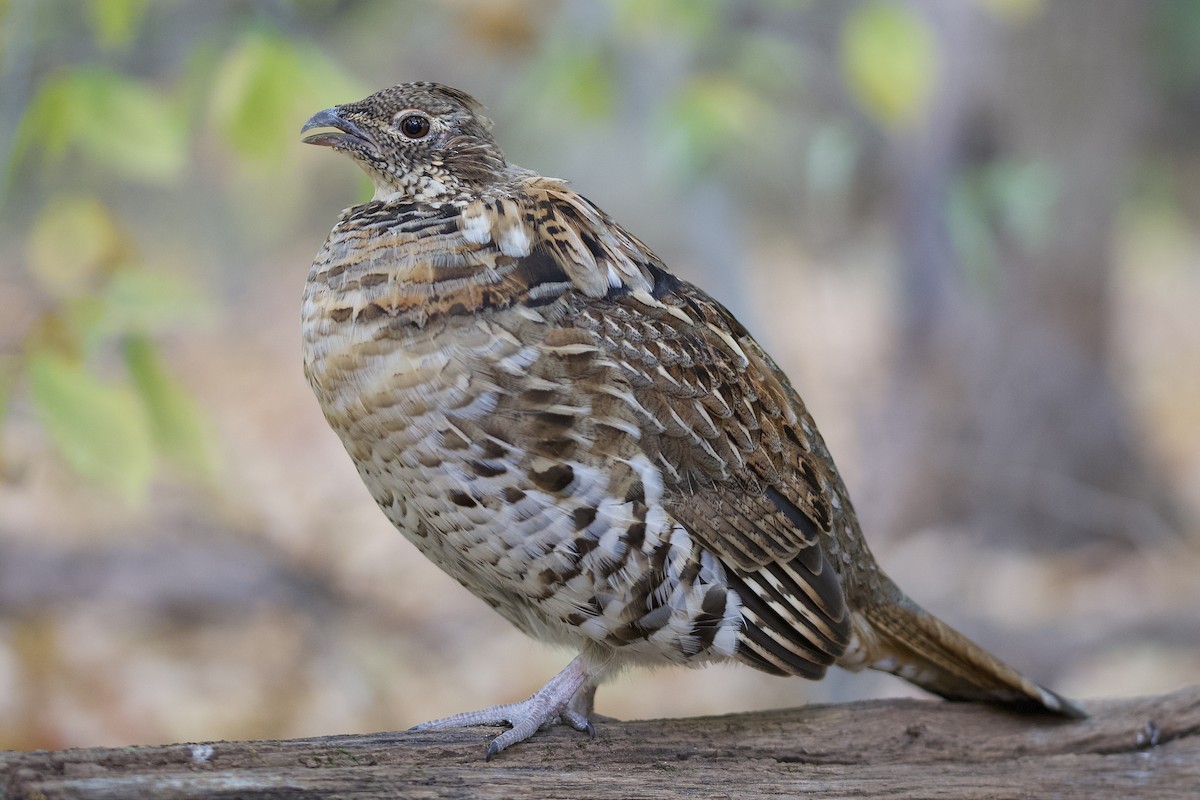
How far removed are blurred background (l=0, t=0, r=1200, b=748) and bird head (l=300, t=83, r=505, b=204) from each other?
296 mm

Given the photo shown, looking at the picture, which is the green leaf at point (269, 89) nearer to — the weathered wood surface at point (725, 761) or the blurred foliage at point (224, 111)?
the blurred foliage at point (224, 111)

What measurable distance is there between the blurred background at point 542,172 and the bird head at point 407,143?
0.30 meters

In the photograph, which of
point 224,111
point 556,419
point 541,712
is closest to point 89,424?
point 224,111

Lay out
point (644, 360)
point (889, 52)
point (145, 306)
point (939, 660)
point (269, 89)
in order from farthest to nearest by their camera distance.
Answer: point (889, 52) < point (939, 660) < point (269, 89) < point (145, 306) < point (644, 360)

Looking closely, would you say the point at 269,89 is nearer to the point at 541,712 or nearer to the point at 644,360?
the point at 644,360

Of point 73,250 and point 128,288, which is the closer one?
point 128,288

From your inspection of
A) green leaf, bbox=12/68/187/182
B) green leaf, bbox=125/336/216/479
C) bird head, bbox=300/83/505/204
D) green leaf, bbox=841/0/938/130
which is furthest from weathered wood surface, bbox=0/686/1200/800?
green leaf, bbox=841/0/938/130

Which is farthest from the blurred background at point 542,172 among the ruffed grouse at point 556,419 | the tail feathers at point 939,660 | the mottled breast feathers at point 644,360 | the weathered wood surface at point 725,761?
the tail feathers at point 939,660

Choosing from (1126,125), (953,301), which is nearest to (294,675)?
(953,301)

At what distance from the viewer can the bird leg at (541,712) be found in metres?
2.71

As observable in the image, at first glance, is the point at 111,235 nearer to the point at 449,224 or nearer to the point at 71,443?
the point at 71,443

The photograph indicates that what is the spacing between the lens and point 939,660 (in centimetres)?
336

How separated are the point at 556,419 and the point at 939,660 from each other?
1594mm

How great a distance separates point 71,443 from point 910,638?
7.98ft
